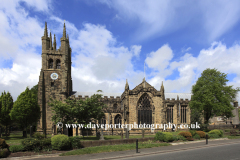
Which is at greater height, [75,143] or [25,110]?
[25,110]

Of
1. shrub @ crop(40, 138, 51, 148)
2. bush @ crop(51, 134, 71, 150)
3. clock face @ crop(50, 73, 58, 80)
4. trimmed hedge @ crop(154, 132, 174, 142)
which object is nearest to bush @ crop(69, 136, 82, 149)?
bush @ crop(51, 134, 71, 150)

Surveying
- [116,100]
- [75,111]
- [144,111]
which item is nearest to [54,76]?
[116,100]

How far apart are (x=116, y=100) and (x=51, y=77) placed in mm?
16983

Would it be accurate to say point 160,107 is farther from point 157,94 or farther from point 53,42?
point 53,42

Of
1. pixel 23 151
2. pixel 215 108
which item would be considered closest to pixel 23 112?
pixel 23 151

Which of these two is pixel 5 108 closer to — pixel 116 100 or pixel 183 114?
pixel 116 100

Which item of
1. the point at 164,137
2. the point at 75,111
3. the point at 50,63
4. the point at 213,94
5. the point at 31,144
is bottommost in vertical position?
the point at 164,137

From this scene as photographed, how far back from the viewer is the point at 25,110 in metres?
32.6

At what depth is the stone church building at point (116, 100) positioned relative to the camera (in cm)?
3950

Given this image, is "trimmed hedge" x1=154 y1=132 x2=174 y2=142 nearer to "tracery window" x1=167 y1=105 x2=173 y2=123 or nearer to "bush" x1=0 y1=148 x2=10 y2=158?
"bush" x1=0 y1=148 x2=10 y2=158

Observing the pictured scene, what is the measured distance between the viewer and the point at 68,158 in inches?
500

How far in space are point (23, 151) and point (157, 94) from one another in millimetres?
31275

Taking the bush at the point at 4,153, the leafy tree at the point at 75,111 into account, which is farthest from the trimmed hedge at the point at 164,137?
the bush at the point at 4,153

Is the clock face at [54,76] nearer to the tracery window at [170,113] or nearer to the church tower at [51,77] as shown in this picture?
the church tower at [51,77]
